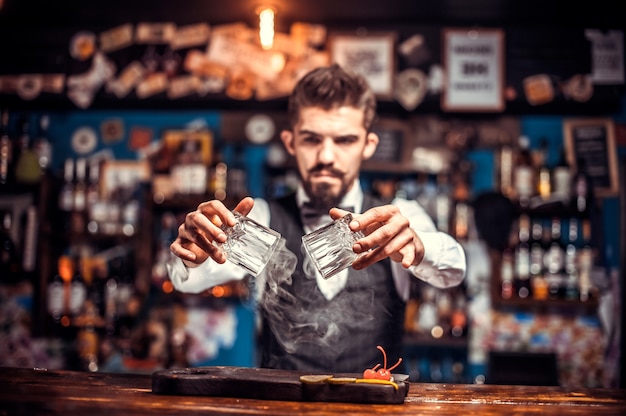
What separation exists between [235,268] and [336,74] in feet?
2.68

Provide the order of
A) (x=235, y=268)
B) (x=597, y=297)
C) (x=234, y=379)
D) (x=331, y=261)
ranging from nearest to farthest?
(x=234, y=379) < (x=331, y=261) < (x=235, y=268) < (x=597, y=297)

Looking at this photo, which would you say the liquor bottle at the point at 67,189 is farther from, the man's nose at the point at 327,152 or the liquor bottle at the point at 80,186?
the man's nose at the point at 327,152

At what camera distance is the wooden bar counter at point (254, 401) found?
150 cm

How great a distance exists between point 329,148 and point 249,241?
26.9 inches

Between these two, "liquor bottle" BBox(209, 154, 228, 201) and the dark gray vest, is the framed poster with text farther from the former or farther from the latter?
the dark gray vest

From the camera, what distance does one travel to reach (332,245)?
1812 millimetres

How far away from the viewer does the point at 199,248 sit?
2023 mm

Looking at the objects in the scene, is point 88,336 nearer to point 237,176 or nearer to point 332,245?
point 237,176

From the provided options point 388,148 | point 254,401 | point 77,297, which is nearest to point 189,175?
point 77,297

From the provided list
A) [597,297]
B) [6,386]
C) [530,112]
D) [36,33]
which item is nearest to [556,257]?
[597,297]

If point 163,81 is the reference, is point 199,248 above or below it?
below

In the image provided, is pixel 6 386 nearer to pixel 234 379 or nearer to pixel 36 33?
pixel 234 379

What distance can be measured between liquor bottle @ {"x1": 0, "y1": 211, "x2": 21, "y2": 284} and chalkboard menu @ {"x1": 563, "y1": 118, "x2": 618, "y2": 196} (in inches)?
163

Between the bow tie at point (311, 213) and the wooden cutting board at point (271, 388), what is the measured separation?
881mm
